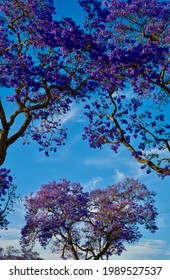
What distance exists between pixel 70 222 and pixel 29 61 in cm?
1293

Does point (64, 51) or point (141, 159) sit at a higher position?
point (64, 51)

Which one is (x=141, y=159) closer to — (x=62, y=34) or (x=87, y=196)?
(x=62, y=34)

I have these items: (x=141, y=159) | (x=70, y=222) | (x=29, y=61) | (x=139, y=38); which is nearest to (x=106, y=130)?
(x=141, y=159)

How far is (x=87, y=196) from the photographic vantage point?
2547 centimetres

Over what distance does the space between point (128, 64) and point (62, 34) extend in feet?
7.39

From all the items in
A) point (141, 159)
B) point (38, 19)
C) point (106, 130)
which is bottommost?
point (141, 159)

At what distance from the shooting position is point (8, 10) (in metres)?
14.2
